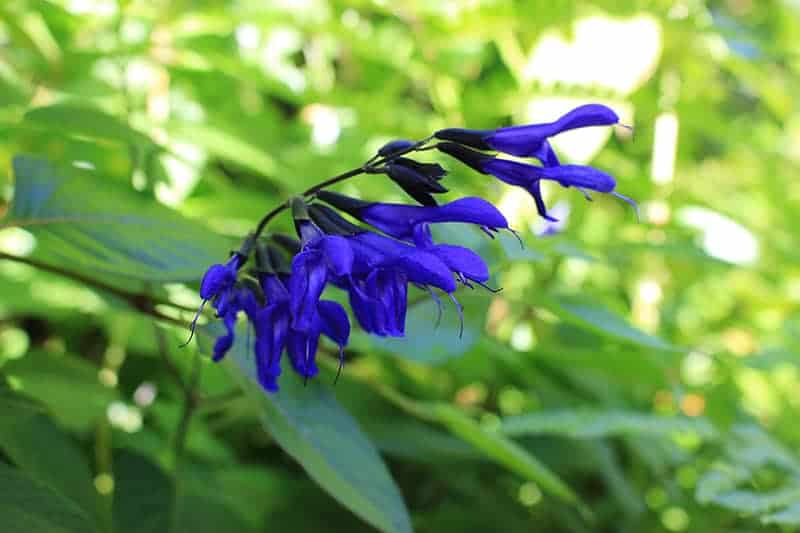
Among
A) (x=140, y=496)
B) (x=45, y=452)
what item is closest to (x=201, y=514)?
(x=140, y=496)

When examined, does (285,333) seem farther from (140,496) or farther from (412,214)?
(140,496)

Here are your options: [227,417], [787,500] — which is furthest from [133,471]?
[787,500]

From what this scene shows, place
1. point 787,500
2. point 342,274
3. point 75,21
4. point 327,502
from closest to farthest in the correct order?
1. point 342,274
2. point 787,500
3. point 327,502
4. point 75,21

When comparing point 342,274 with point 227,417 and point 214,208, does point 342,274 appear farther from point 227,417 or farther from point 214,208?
point 214,208

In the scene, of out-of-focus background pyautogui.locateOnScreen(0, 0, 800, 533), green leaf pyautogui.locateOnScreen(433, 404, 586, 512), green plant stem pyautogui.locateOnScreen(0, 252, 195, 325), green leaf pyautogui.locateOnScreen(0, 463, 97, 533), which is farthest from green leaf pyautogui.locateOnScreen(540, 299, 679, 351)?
green leaf pyautogui.locateOnScreen(0, 463, 97, 533)

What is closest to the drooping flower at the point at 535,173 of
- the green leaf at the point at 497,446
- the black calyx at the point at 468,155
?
the black calyx at the point at 468,155

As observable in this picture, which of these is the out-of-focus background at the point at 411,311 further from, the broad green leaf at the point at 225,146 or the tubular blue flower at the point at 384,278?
Answer: the tubular blue flower at the point at 384,278
